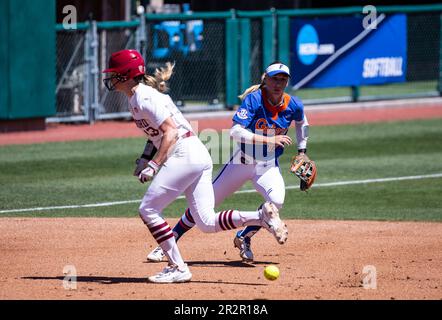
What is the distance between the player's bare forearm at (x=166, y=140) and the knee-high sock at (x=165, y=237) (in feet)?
1.67

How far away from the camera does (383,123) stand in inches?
821

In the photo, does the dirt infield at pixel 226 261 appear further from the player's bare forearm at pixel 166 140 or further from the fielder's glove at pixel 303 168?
the player's bare forearm at pixel 166 140

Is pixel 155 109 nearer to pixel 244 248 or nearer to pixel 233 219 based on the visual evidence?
pixel 233 219

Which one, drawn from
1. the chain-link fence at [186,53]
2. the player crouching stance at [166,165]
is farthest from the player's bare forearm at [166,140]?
the chain-link fence at [186,53]

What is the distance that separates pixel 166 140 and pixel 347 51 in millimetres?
16835

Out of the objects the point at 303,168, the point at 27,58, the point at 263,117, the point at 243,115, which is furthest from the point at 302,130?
the point at 27,58

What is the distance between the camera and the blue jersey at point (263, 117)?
339 inches

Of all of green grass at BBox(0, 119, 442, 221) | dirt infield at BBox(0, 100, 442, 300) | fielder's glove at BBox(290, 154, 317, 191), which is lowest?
green grass at BBox(0, 119, 442, 221)

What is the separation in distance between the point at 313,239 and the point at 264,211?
2.17 meters

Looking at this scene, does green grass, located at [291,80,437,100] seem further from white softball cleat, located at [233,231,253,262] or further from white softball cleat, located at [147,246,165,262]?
white softball cleat, located at [147,246,165,262]

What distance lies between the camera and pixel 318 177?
46.5ft

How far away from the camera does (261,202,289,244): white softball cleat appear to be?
7.77 meters

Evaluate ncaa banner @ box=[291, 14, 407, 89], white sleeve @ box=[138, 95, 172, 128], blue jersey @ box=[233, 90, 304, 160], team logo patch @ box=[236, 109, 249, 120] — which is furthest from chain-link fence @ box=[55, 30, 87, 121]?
white sleeve @ box=[138, 95, 172, 128]
